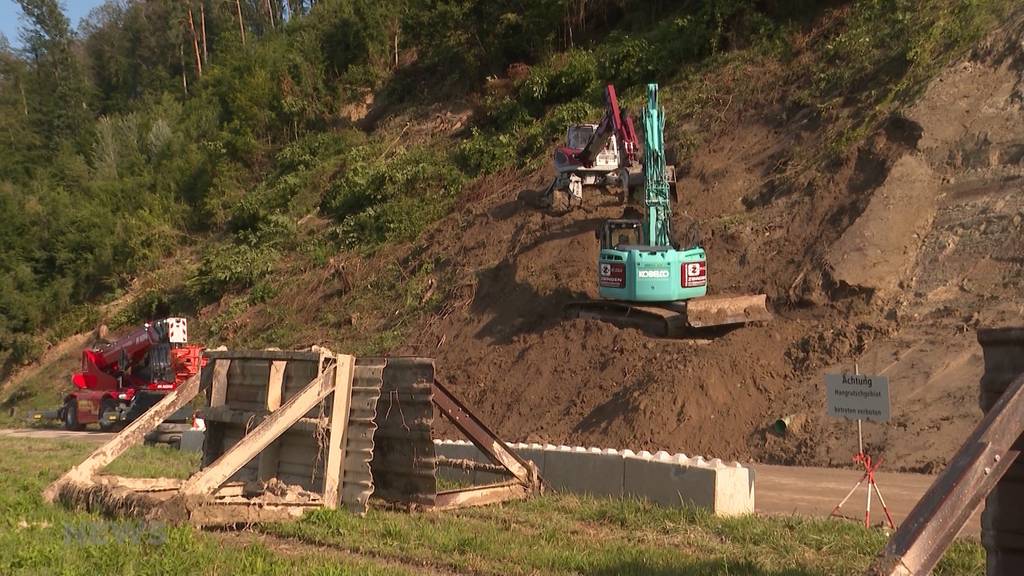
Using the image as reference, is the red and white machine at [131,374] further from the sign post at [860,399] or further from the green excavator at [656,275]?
the sign post at [860,399]

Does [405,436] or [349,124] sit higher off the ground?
[349,124]

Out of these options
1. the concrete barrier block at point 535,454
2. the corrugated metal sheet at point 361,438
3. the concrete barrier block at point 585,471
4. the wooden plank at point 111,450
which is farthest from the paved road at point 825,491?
the wooden plank at point 111,450

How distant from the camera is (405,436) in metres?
10.9

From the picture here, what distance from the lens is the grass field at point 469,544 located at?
299 inches

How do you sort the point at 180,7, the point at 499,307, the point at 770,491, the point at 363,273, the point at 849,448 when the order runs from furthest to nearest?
the point at 180,7
the point at 363,273
the point at 499,307
the point at 849,448
the point at 770,491

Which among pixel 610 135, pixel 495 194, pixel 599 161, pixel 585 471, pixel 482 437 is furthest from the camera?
pixel 495 194

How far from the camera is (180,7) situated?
7906 centimetres

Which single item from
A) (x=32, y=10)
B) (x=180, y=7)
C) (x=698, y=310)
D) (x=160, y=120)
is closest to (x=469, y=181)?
(x=698, y=310)

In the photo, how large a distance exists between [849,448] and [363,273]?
58.4ft

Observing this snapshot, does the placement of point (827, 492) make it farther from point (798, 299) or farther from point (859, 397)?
point (798, 299)

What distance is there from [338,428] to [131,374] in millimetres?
20871

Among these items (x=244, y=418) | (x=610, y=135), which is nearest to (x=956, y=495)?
(x=244, y=418)

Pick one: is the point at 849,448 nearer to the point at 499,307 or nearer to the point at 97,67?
the point at 499,307

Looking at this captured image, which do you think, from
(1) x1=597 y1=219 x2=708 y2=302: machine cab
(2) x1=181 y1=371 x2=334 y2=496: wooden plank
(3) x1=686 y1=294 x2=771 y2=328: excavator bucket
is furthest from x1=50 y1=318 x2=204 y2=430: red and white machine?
(2) x1=181 y1=371 x2=334 y2=496: wooden plank
